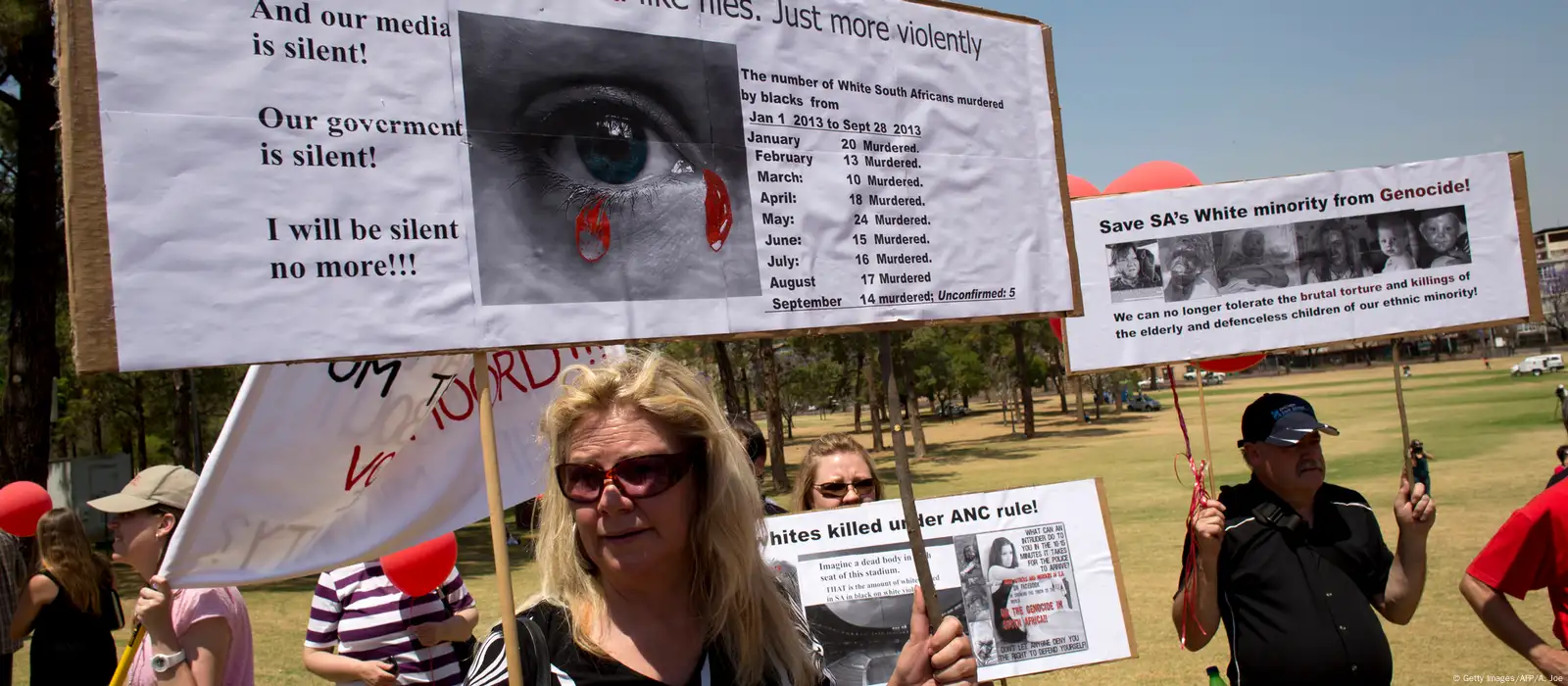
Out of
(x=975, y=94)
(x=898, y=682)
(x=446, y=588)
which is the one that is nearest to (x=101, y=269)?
(x=898, y=682)

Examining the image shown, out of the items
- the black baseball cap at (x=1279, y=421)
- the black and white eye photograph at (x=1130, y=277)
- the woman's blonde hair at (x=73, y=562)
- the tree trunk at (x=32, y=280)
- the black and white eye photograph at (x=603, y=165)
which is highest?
the tree trunk at (x=32, y=280)

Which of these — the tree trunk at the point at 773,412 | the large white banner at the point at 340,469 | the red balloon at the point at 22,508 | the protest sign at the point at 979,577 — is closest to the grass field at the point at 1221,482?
the tree trunk at the point at 773,412

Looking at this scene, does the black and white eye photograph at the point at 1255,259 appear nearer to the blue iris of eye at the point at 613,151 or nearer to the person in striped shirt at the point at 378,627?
the blue iris of eye at the point at 613,151

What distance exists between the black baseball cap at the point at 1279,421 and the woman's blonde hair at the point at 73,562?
221 inches

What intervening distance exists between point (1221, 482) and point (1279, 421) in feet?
63.8

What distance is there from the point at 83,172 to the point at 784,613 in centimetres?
160

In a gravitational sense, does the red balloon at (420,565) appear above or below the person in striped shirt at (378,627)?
above

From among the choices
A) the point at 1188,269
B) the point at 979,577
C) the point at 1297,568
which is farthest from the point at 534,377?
the point at 1297,568

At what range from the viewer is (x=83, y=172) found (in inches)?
65.9

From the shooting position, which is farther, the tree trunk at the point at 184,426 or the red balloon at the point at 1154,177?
the tree trunk at the point at 184,426

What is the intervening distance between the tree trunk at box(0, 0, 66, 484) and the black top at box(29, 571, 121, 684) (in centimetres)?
1277

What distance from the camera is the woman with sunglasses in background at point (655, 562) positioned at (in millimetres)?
2041

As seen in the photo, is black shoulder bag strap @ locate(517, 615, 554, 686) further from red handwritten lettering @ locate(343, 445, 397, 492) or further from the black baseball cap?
the black baseball cap

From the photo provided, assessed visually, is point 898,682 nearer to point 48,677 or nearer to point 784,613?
point 784,613
